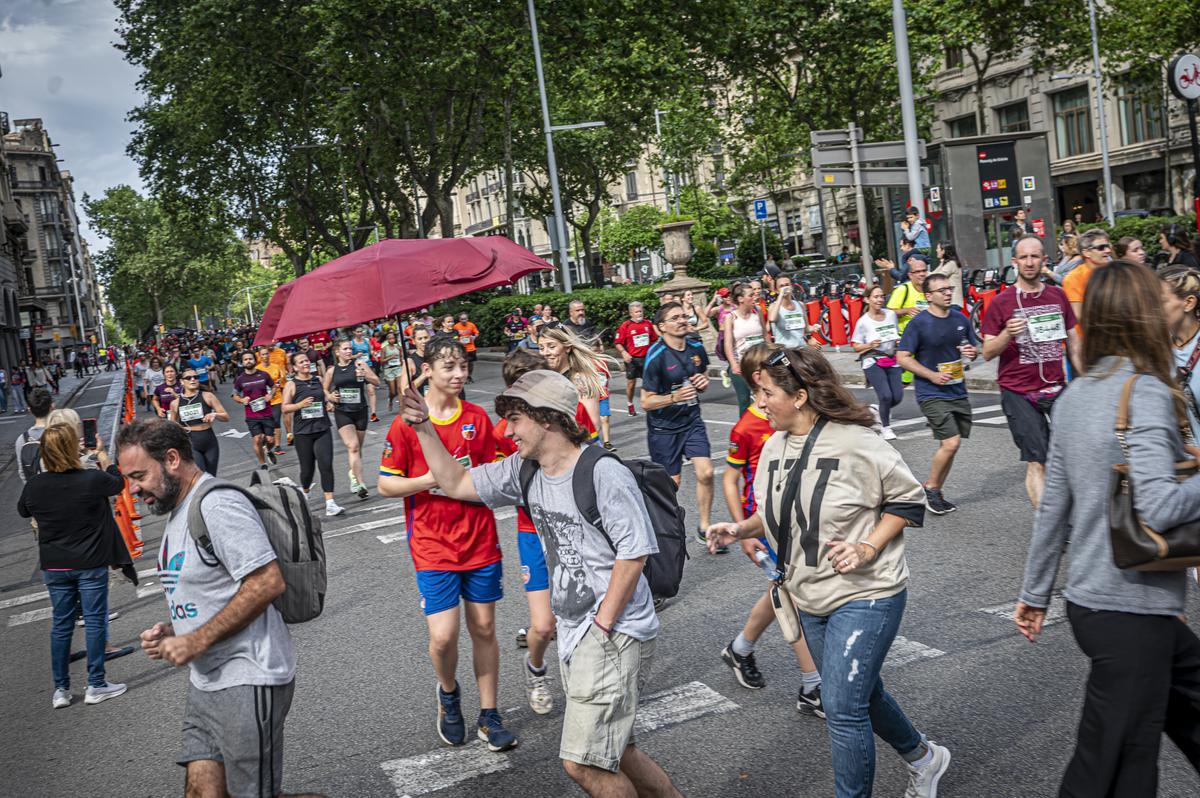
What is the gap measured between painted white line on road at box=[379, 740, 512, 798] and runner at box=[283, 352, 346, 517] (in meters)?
7.24

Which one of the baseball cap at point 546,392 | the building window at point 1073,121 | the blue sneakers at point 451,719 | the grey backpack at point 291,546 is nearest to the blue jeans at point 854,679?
the baseball cap at point 546,392

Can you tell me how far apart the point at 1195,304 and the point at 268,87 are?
3730 centimetres

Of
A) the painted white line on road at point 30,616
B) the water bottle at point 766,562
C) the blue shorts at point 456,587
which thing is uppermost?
the water bottle at point 766,562

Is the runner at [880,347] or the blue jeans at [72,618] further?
the runner at [880,347]

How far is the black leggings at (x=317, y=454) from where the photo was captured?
1230cm

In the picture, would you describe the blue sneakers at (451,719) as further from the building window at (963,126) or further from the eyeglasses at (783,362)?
the building window at (963,126)

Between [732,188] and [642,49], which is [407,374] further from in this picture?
[732,188]

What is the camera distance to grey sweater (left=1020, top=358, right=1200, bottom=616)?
297 centimetres

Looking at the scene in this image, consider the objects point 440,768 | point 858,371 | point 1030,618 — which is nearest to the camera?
point 1030,618

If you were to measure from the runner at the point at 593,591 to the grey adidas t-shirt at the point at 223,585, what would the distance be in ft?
2.93

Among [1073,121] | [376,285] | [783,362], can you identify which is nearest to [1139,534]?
[783,362]

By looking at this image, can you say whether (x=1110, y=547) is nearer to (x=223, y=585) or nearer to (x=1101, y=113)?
(x=223, y=585)

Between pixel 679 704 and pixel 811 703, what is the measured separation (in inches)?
26.2

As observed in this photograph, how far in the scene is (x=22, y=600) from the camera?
10477 mm
